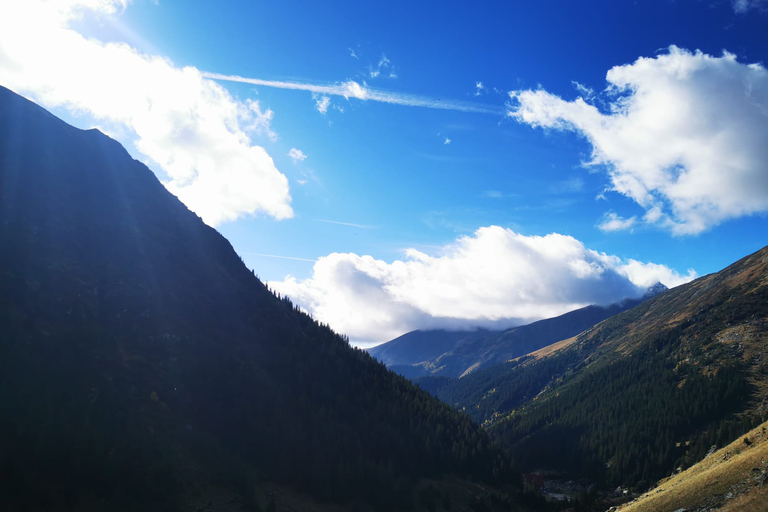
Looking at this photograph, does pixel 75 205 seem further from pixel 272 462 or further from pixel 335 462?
pixel 335 462

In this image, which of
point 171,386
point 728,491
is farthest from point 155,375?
point 728,491

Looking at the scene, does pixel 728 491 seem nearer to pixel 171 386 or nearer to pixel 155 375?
pixel 171 386

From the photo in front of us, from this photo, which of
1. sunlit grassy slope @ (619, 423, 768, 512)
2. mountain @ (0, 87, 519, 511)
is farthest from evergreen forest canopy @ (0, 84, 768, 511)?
sunlit grassy slope @ (619, 423, 768, 512)

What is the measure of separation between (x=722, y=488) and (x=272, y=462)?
67.8 m

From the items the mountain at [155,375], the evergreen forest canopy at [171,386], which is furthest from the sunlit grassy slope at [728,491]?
the mountain at [155,375]

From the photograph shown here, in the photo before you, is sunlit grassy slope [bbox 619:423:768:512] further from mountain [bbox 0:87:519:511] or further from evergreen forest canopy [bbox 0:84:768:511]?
mountain [bbox 0:87:519:511]

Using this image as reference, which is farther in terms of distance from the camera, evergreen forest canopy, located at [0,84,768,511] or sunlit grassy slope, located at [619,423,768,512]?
evergreen forest canopy, located at [0,84,768,511]

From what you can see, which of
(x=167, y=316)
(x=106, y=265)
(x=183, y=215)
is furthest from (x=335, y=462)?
(x=183, y=215)

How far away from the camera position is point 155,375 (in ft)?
234

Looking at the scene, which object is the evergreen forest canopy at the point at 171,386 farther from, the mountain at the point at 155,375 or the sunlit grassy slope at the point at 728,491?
the sunlit grassy slope at the point at 728,491

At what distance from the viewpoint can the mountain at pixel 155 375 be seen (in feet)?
165

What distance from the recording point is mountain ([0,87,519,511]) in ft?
165

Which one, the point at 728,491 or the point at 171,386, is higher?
the point at 171,386

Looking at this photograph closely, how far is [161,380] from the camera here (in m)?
71.5
